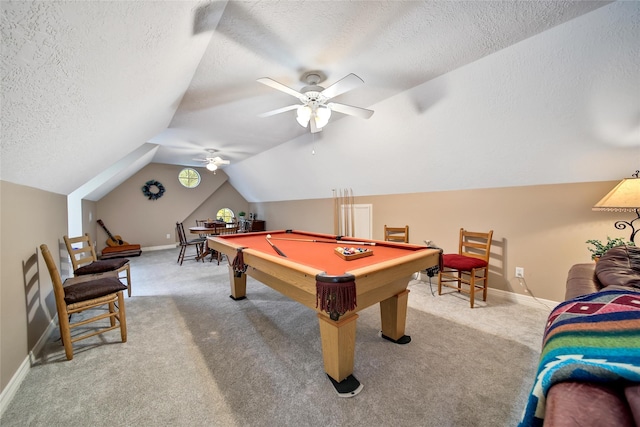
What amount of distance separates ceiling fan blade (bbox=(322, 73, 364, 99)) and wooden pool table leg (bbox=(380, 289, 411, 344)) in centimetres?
168

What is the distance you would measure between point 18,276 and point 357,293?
239 centimetres

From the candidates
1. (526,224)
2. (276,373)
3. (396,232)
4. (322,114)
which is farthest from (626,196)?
(276,373)

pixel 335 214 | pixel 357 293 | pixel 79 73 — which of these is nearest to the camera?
pixel 79 73

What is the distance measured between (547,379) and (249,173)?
647 cm

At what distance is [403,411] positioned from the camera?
1.29 m

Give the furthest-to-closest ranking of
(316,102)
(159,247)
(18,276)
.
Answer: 1. (159,247)
2. (316,102)
3. (18,276)

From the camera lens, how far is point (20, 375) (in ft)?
5.01

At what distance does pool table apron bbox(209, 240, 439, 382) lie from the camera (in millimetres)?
1395

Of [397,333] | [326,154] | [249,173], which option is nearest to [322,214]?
[326,154]

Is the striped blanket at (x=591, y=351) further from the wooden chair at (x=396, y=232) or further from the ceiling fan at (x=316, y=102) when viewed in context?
the wooden chair at (x=396, y=232)

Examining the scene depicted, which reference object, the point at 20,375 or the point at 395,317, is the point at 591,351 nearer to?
the point at 395,317

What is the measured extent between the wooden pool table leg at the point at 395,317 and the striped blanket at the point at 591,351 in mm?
1135

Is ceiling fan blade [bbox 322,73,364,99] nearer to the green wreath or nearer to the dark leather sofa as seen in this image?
the dark leather sofa

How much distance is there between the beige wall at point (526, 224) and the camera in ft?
7.65
